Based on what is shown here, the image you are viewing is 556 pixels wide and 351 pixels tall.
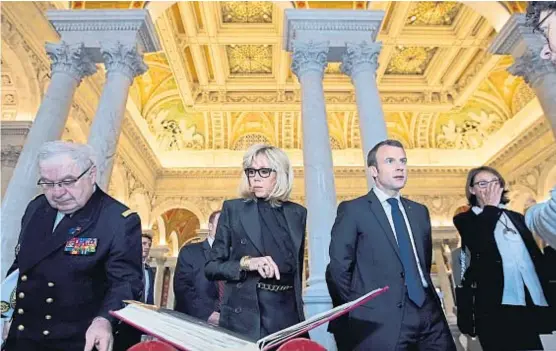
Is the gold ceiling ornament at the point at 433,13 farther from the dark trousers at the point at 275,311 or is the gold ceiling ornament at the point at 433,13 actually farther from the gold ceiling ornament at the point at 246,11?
the dark trousers at the point at 275,311

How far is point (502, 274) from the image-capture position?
2551mm

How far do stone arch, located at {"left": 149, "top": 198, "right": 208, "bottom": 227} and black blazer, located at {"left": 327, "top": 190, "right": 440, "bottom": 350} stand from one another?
14.4m

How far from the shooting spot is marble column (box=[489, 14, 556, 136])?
7.63 meters

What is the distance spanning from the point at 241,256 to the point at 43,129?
20.1ft

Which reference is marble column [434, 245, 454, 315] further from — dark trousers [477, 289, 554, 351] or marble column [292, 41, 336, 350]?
dark trousers [477, 289, 554, 351]

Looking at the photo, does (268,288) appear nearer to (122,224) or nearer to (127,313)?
(122,224)

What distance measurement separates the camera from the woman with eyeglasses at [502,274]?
96.8 inches

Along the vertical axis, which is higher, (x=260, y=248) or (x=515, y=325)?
(x=260, y=248)

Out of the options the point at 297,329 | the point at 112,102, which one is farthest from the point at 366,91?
the point at 297,329

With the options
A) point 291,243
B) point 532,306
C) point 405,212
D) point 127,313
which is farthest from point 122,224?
point 532,306

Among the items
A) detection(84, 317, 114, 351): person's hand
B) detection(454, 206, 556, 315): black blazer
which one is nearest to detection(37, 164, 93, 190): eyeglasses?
detection(84, 317, 114, 351): person's hand

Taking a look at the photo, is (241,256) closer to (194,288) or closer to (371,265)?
(371,265)

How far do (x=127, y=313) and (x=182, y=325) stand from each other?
0.14 meters

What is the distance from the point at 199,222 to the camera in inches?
647
